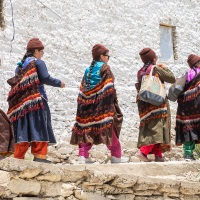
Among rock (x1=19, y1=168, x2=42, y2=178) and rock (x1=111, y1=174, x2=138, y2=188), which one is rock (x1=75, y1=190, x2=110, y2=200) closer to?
rock (x1=111, y1=174, x2=138, y2=188)

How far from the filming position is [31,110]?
5543 mm

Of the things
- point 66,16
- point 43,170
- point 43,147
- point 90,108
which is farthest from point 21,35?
point 43,170

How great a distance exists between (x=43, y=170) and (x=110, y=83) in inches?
71.7

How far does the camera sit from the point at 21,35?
24.8 ft

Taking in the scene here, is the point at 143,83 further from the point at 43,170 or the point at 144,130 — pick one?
the point at 43,170

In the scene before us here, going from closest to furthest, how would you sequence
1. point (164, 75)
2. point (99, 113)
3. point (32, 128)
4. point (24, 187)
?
point (24, 187), point (32, 128), point (99, 113), point (164, 75)

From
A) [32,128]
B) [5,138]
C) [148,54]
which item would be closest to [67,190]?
[5,138]

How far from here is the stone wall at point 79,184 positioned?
4367mm

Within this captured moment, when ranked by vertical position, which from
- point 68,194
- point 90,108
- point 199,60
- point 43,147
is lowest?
point 68,194

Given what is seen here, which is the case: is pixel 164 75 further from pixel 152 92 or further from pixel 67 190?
pixel 67 190

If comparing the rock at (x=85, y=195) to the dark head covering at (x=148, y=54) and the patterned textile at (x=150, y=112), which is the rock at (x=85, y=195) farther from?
the dark head covering at (x=148, y=54)

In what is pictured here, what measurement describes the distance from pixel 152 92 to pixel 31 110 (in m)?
1.55

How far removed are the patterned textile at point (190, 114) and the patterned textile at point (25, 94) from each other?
6.59 feet

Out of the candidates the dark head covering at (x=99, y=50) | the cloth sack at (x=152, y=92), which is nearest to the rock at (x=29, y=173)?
the dark head covering at (x=99, y=50)
